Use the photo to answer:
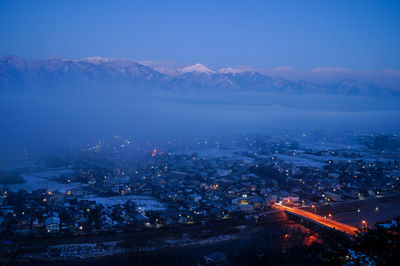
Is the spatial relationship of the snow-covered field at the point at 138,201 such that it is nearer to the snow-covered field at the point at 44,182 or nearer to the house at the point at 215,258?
the snow-covered field at the point at 44,182

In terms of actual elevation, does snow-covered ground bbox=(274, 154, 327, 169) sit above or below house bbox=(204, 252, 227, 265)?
below

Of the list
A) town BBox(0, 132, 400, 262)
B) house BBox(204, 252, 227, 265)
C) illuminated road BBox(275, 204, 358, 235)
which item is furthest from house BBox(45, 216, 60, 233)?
illuminated road BBox(275, 204, 358, 235)

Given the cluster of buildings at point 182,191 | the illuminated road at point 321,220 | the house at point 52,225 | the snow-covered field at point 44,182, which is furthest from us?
the snow-covered field at point 44,182

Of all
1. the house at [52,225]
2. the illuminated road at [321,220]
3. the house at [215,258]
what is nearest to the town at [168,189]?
the house at [52,225]

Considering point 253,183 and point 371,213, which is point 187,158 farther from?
point 371,213

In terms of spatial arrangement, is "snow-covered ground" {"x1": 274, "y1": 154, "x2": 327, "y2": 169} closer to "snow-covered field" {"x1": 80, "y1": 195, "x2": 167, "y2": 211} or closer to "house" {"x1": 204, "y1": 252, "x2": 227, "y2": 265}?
"snow-covered field" {"x1": 80, "y1": 195, "x2": 167, "y2": 211}

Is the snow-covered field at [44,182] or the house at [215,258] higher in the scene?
the house at [215,258]
